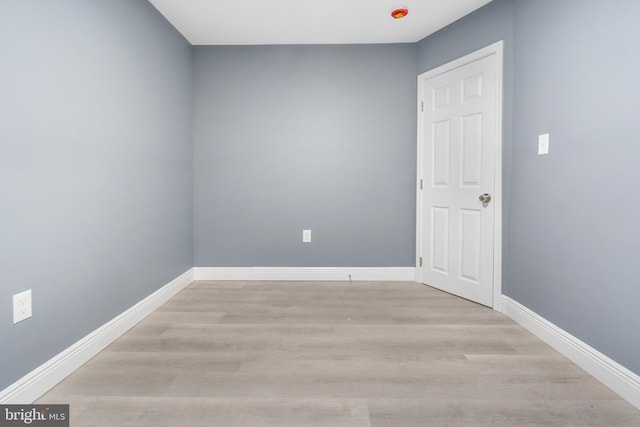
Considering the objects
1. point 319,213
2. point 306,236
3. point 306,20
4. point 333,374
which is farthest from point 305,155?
point 333,374

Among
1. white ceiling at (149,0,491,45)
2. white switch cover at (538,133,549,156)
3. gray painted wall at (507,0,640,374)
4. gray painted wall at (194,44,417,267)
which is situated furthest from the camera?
gray painted wall at (194,44,417,267)

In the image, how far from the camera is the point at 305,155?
3154mm

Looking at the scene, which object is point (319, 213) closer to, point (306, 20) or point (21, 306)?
→ point (306, 20)

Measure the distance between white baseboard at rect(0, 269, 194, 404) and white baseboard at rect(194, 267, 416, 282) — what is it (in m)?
0.73

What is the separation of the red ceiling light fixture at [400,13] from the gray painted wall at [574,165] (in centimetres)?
59

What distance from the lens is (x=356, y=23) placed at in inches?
105

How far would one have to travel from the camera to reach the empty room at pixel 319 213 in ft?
4.53

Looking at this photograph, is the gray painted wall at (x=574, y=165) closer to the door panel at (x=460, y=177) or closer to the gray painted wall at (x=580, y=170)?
the gray painted wall at (x=580, y=170)

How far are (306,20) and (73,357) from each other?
9.15 ft

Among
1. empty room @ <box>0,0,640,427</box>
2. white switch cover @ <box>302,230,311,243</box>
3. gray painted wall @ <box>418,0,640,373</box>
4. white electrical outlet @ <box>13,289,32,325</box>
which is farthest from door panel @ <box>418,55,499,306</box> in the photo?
white electrical outlet @ <box>13,289,32,325</box>

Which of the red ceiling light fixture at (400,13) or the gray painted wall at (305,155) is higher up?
the red ceiling light fixture at (400,13)

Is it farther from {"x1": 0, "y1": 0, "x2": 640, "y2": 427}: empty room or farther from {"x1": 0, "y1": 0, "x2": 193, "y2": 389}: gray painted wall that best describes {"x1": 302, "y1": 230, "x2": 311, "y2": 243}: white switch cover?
{"x1": 0, "y1": 0, "x2": 193, "y2": 389}: gray painted wall

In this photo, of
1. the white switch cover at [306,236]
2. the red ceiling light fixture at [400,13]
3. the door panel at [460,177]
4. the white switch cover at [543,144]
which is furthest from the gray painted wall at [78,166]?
the white switch cover at [543,144]

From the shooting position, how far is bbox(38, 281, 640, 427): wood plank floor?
1307 mm
